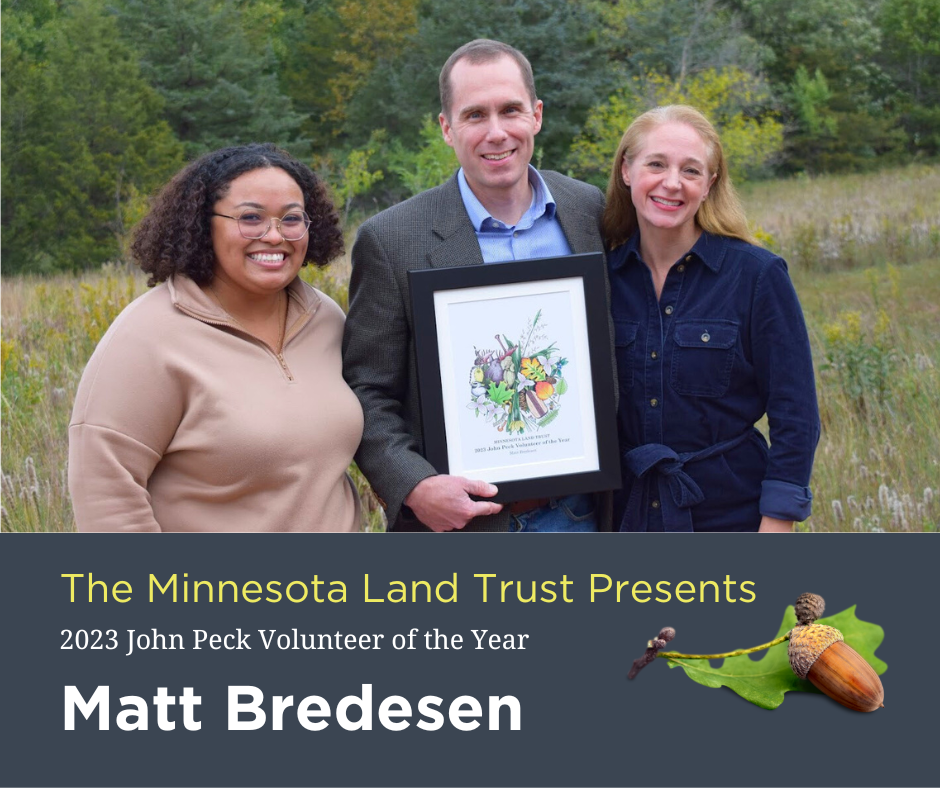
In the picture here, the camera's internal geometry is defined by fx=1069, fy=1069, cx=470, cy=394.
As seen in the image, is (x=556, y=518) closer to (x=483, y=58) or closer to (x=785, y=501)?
(x=785, y=501)

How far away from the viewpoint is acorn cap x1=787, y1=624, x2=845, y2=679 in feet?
8.77

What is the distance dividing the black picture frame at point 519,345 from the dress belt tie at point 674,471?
80mm

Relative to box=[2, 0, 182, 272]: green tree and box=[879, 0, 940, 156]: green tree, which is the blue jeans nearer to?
box=[2, 0, 182, 272]: green tree

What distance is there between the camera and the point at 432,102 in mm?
30953

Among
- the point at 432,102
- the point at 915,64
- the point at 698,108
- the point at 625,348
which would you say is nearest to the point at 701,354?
the point at 625,348

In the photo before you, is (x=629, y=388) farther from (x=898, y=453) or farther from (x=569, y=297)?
(x=898, y=453)

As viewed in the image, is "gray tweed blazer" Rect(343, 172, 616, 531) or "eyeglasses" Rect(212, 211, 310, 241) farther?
"gray tweed blazer" Rect(343, 172, 616, 531)

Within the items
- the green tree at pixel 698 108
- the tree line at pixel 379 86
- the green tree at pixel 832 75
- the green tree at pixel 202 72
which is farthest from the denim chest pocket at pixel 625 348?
the green tree at pixel 832 75

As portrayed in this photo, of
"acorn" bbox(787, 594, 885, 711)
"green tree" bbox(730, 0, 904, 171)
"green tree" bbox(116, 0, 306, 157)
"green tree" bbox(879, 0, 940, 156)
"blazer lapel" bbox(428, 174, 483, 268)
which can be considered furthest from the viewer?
"green tree" bbox(730, 0, 904, 171)

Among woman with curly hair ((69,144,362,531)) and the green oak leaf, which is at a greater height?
woman with curly hair ((69,144,362,531))

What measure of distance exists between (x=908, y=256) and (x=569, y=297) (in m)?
11.9

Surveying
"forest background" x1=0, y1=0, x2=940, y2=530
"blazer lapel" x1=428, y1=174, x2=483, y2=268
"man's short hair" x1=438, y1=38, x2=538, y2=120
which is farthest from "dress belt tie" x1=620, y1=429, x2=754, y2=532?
"forest background" x1=0, y1=0, x2=940, y2=530

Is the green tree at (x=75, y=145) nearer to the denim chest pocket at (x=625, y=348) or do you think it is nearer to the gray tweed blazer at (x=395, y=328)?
the gray tweed blazer at (x=395, y=328)

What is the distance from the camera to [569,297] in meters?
3.06
